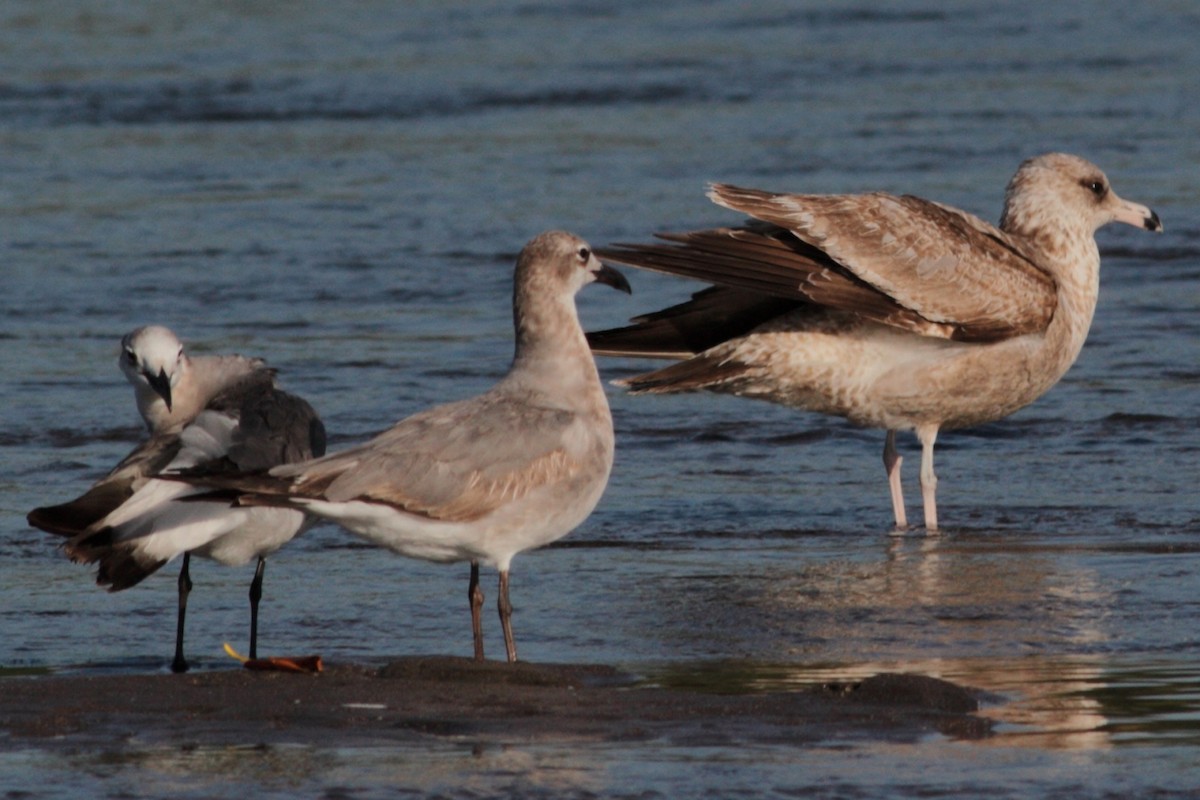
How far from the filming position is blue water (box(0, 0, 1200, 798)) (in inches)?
219

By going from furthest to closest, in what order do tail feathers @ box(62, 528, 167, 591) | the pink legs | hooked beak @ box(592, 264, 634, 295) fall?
1. the pink legs
2. hooked beak @ box(592, 264, 634, 295)
3. tail feathers @ box(62, 528, 167, 591)

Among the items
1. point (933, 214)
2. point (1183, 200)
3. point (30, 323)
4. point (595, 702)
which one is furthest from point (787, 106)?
point (595, 702)

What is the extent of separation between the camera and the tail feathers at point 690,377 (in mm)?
8680

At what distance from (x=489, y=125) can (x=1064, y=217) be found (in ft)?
31.1

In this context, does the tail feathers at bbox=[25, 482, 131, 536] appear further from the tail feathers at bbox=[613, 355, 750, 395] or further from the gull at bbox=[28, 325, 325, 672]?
the tail feathers at bbox=[613, 355, 750, 395]

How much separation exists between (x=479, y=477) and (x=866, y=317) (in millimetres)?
3101

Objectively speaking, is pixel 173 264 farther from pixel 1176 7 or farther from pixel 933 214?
pixel 1176 7

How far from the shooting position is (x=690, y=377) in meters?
8.73

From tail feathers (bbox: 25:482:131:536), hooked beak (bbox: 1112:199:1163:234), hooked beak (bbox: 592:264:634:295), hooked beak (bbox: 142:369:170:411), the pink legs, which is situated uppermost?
hooked beak (bbox: 1112:199:1163:234)

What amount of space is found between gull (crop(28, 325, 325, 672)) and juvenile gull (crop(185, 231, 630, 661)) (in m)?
0.37

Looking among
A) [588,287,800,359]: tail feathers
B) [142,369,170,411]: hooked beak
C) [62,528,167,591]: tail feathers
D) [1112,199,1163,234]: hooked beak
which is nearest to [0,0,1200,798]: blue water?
[62,528,167,591]: tail feathers

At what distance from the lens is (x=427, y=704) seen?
541 centimetres

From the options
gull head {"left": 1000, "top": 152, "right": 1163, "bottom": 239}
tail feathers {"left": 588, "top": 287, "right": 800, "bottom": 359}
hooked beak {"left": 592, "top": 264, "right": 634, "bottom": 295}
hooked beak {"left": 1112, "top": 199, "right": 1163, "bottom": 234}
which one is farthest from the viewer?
hooked beak {"left": 1112, "top": 199, "right": 1163, "bottom": 234}

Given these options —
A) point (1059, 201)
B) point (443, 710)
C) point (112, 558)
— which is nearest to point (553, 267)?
point (112, 558)
